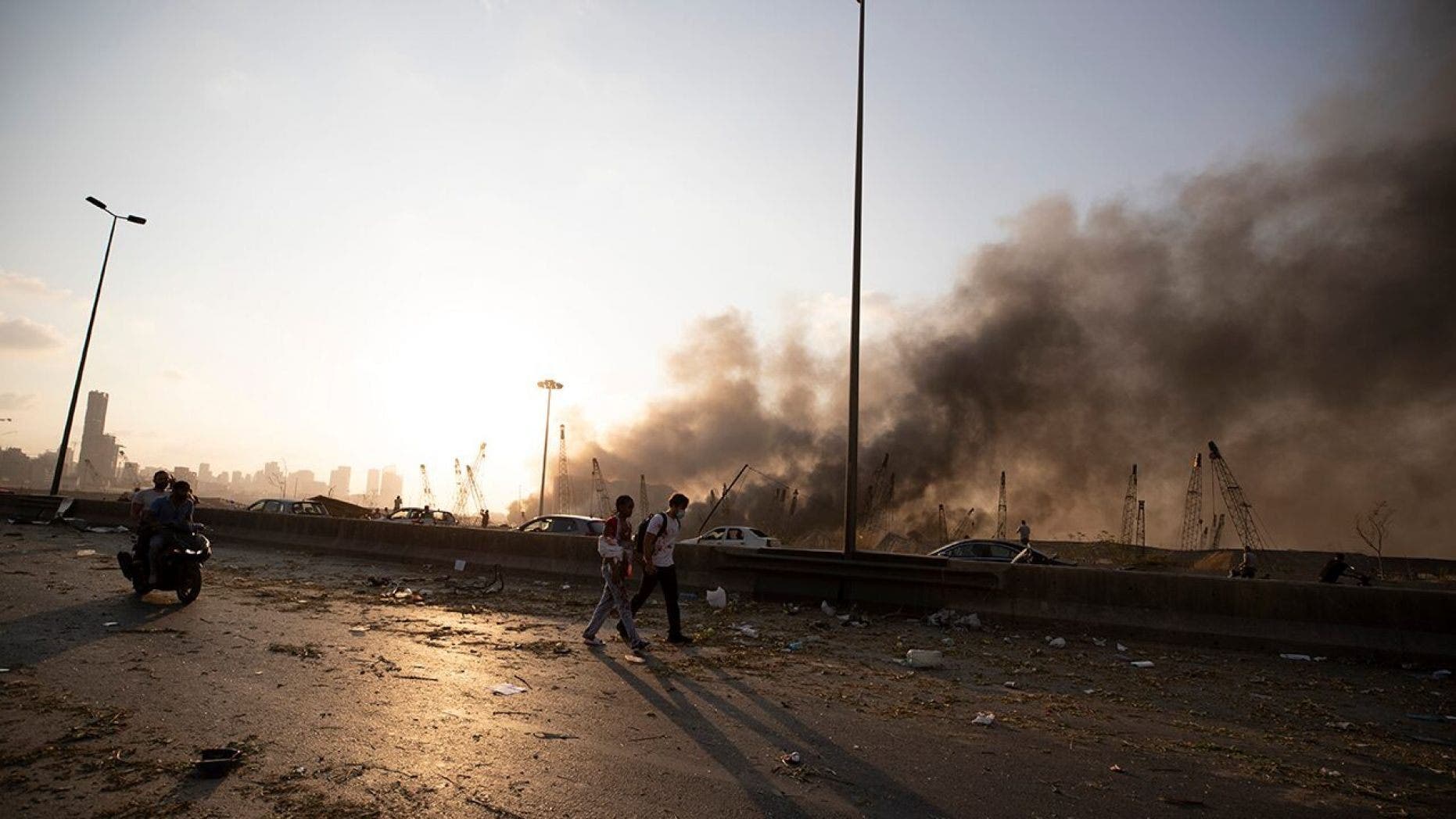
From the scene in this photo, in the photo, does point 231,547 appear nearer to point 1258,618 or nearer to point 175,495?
point 175,495

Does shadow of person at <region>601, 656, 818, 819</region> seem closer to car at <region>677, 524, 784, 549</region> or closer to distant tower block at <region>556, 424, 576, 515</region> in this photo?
car at <region>677, 524, 784, 549</region>

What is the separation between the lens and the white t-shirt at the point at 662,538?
9.28 m

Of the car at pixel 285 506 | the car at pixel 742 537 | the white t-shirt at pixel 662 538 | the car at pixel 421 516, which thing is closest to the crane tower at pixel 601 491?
the car at pixel 421 516

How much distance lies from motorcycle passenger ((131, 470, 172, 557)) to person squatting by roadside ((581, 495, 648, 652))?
5238mm

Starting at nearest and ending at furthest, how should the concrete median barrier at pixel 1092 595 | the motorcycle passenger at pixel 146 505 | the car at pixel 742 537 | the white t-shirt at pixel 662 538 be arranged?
the concrete median barrier at pixel 1092 595
the white t-shirt at pixel 662 538
the motorcycle passenger at pixel 146 505
the car at pixel 742 537

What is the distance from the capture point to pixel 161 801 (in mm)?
3809

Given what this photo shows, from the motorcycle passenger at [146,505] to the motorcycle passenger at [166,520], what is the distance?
10cm

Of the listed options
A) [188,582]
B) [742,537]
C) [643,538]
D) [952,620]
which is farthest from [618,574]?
[742,537]

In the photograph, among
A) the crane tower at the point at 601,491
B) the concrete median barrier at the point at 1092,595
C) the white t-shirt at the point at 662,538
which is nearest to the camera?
the concrete median barrier at the point at 1092,595

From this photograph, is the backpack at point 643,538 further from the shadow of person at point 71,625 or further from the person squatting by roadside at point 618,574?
the shadow of person at point 71,625

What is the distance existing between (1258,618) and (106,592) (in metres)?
14.7

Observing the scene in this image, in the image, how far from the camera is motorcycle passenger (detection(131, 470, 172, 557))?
10.1m

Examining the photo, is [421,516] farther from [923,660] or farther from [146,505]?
[923,660]

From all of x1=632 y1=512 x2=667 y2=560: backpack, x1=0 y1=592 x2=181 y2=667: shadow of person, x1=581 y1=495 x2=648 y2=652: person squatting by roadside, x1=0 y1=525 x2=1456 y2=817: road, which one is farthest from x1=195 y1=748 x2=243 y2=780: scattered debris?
x1=632 y1=512 x2=667 y2=560: backpack
